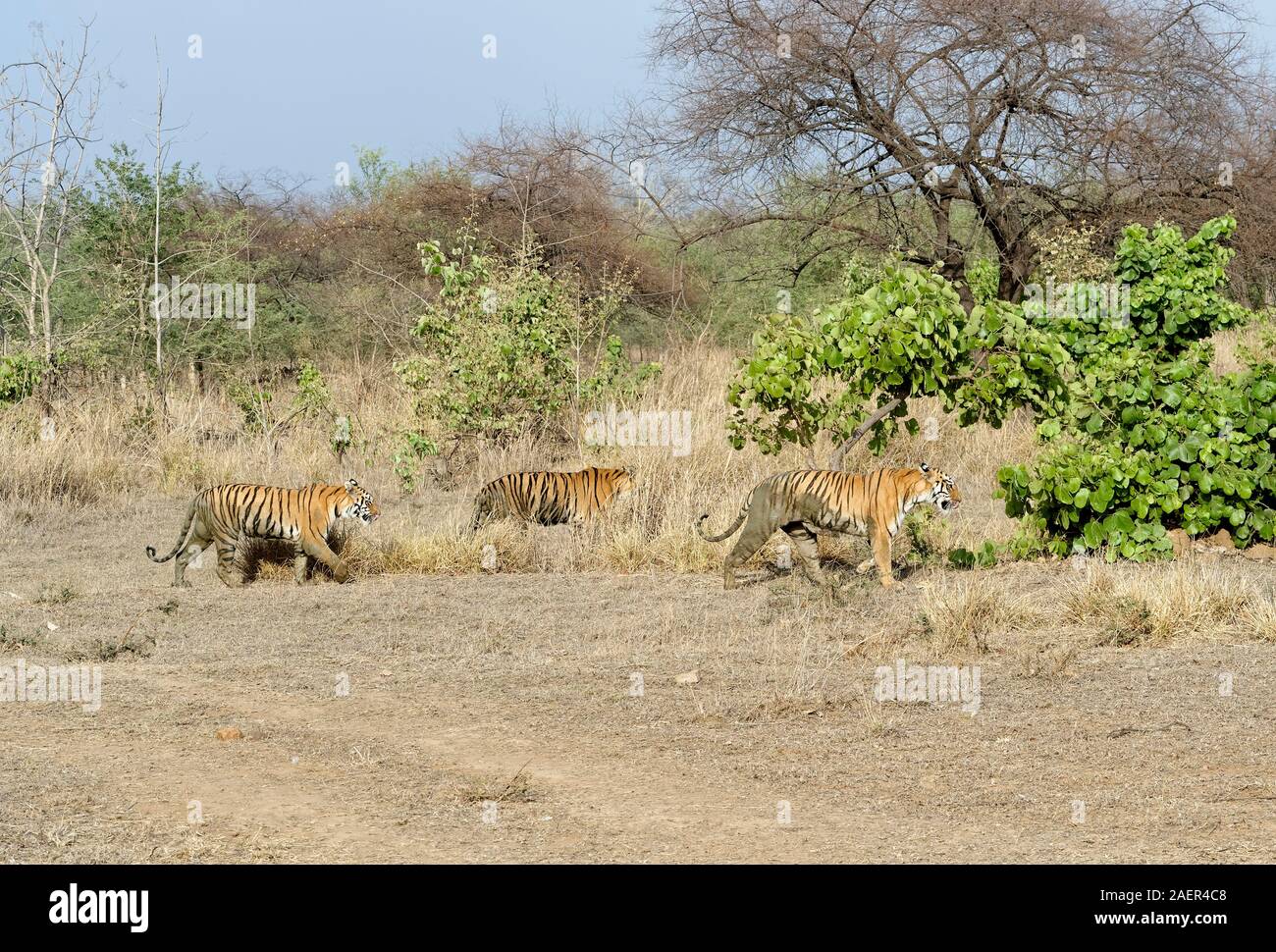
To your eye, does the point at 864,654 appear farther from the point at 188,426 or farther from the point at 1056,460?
the point at 188,426

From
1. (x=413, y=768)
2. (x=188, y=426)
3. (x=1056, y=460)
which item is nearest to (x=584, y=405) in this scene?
(x=188, y=426)

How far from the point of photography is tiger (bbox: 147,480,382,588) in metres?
10.8

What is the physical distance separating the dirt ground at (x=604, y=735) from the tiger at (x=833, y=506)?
32 cm

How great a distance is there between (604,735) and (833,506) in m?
3.58

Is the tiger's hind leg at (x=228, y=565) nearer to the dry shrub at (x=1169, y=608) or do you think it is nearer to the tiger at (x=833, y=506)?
the tiger at (x=833, y=506)

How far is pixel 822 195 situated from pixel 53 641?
40.4ft

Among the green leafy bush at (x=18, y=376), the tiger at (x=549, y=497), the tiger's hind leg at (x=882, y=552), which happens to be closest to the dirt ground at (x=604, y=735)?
the tiger's hind leg at (x=882, y=552)

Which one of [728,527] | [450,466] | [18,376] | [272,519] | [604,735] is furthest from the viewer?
[18,376]

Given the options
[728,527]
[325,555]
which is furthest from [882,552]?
[325,555]

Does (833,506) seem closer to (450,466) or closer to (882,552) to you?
(882,552)

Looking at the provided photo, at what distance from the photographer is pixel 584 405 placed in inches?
617

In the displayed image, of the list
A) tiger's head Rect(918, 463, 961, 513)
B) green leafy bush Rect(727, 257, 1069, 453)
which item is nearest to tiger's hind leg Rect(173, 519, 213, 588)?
green leafy bush Rect(727, 257, 1069, 453)

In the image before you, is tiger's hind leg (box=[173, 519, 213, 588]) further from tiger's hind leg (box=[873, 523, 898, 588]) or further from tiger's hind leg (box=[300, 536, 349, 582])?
tiger's hind leg (box=[873, 523, 898, 588])

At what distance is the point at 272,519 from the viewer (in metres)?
10.8
